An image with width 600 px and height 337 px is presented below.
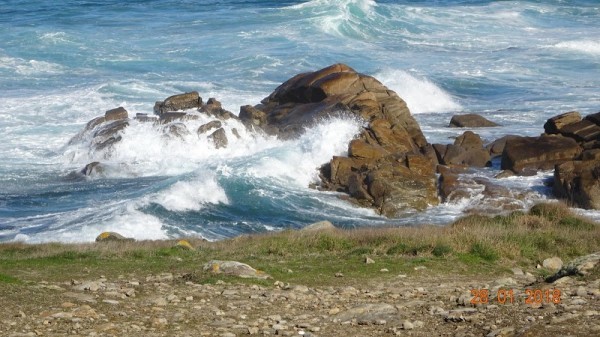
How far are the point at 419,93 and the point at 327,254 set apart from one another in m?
25.5

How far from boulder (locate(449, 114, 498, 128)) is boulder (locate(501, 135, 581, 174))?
5832mm

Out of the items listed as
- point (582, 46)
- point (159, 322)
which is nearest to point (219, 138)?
point (159, 322)

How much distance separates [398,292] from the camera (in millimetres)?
12172

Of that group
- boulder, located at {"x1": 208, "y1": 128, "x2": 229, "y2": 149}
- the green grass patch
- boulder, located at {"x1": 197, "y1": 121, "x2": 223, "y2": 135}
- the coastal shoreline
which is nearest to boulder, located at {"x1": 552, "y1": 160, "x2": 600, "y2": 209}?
the coastal shoreline

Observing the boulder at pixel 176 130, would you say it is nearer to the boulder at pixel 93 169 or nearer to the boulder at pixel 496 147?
the boulder at pixel 93 169

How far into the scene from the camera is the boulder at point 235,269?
1309 centimetres

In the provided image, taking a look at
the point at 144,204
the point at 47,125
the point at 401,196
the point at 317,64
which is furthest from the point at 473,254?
the point at 317,64

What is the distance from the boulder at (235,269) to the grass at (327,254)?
22 centimetres

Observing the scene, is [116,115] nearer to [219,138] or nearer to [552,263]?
[219,138]

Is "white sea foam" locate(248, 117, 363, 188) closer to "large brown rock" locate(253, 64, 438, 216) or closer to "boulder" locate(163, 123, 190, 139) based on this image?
"large brown rock" locate(253, 64, 438, 216)

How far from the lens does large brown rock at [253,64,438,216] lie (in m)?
24.4

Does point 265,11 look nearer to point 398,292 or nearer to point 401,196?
point 401,196

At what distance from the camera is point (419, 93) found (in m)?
39.9
